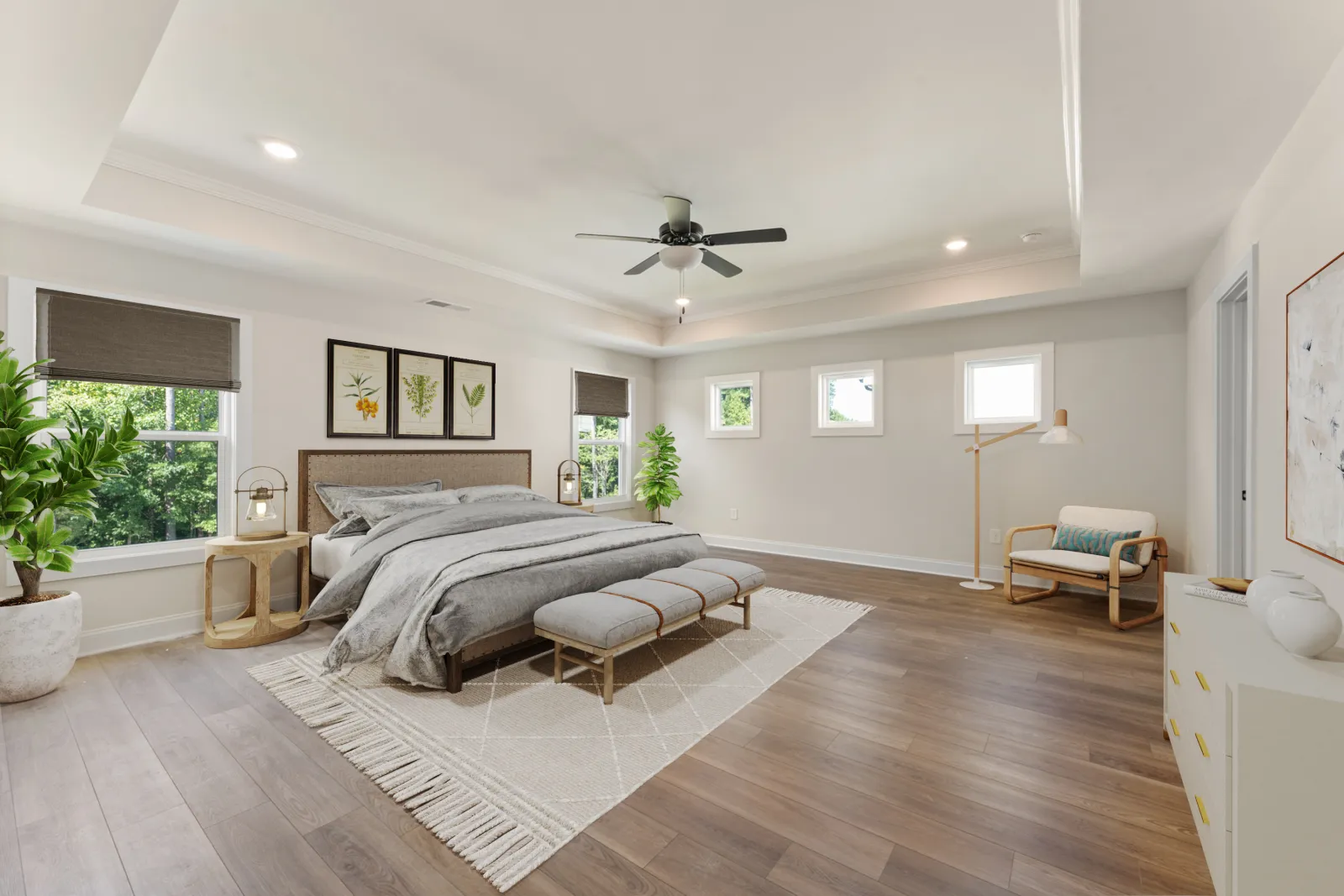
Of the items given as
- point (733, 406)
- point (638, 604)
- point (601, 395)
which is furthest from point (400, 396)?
point (733, 406)

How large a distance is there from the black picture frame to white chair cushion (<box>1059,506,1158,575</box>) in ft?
17.4

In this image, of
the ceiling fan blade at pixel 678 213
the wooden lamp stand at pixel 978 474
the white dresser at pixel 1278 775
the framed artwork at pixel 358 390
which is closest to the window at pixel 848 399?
the wooden lamp stand at pixel 978 474

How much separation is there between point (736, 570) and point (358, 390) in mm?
3346

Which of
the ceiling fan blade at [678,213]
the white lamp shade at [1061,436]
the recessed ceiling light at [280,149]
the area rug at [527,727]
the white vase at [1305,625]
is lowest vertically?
the area rug at [527,727]

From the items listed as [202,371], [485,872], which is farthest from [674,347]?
[485,872]

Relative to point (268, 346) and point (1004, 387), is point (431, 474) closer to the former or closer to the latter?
point (268, 346)

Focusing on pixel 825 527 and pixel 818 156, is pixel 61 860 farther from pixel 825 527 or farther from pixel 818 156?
pixel 825 527

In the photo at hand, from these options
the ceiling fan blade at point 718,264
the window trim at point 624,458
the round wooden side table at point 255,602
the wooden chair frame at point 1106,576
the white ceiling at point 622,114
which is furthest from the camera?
the window trim at point 624,458

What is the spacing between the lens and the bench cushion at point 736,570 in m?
3.65

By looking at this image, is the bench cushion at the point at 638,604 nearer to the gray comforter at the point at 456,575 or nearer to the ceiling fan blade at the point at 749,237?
the gray comforter at the point at 456,575

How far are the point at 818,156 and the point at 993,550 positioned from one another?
3.92 metres

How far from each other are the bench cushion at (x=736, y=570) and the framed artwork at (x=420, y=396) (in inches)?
108

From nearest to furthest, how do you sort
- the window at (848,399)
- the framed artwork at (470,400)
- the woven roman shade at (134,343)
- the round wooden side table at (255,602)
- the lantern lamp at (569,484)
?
1. the woven roman shade at (134,343)
2. the round wooden side table at (255,602)
3. the framed artwork at (470,400)
4. the window at (848,399)
5. the lantern lamp at (569,484)

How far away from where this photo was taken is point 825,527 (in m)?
6.20
